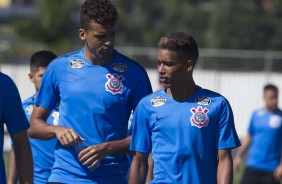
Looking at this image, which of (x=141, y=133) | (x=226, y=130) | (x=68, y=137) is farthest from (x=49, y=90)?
(x=226, y=130)

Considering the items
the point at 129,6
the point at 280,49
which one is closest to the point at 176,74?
the point at 280,49

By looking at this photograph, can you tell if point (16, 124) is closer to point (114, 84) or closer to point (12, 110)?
point (12, 110)

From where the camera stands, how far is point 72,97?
731 cm

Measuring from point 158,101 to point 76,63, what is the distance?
0.91m

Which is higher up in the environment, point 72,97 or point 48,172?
point 72,97

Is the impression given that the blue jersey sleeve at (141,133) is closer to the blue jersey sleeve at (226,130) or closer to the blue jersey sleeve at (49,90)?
the blue jersey sleeve at (226,130)

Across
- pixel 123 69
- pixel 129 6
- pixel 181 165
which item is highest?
pixel 123 69

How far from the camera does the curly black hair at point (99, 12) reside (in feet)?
23.5

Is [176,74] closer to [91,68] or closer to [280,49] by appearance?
[91,68]

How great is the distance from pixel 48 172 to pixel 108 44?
83.8 inches

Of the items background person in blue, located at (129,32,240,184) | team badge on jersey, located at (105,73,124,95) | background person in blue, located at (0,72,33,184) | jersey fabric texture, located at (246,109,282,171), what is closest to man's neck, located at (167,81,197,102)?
background person in blue, located at (129,32,240,184)

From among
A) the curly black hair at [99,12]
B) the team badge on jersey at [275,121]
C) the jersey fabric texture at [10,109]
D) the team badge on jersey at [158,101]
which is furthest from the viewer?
the team badge on jersey at [275,121]

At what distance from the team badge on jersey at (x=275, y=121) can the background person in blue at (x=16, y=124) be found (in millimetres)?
10031

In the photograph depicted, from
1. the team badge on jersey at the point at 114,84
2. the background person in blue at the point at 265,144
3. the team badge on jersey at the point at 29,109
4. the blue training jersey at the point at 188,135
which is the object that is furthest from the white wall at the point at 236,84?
the blue training jersey at the point at 188,135
